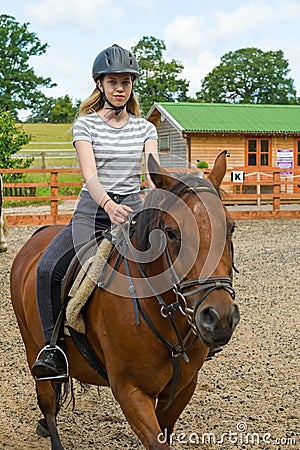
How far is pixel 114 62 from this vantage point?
3.28 meters

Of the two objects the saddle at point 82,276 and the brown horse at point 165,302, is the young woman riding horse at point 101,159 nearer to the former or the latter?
the saddle at point 82,276

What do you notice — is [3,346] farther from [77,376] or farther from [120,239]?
[120,239]

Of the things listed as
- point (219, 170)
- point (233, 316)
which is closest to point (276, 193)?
point (219, 170)

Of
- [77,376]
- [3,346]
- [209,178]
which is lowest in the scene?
[3,346]

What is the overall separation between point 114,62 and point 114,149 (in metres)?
0.45

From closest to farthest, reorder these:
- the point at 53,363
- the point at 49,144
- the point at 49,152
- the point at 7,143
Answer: the point at 53,363 → the point at 7,143 → the point at 49,152 → the point at 49,144

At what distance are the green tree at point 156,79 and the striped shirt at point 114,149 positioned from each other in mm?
52438

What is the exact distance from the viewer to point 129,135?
3.36 meters

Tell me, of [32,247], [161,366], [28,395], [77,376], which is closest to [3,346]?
[28,395]

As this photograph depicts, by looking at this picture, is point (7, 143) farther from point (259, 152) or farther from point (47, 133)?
point (47, 133)

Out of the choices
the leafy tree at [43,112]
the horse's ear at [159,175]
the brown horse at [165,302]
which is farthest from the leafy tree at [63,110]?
the horse's ear at [159,175]

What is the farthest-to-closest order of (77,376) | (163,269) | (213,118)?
(213,118) → (77,376) → (163,269)

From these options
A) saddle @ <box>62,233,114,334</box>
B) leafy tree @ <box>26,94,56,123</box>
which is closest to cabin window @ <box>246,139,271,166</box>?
saddle @ <box>62,233,114,334</box>

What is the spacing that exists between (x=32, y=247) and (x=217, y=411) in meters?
1.71
